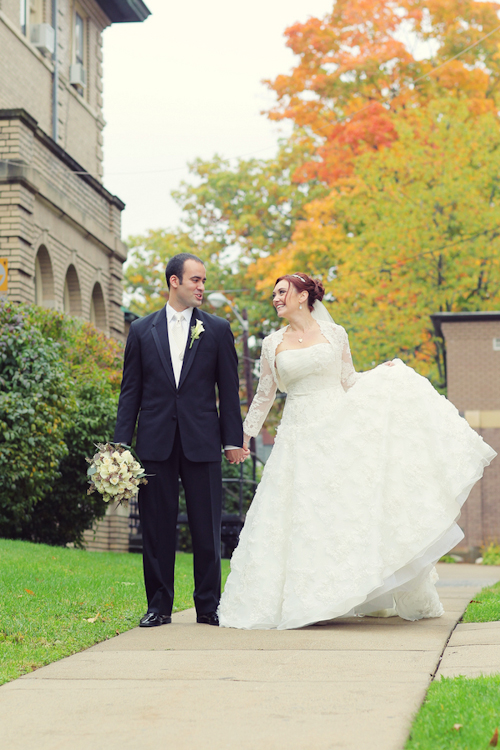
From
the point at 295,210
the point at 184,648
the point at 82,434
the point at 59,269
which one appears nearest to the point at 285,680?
the point at 184,648

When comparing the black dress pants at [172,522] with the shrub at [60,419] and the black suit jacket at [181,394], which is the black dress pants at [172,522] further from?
the shrub at [60,419]

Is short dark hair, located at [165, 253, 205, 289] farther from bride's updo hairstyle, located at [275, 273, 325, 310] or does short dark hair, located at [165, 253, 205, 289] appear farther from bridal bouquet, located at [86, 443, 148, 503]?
bridal bouquet, located at [86, 443, 148, 503]

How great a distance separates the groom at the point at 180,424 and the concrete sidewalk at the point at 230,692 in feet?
2.19

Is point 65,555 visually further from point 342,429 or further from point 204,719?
point 204,719

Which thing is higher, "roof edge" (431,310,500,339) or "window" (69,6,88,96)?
"window" (69,6,88,96)

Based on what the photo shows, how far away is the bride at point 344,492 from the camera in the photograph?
6449mm

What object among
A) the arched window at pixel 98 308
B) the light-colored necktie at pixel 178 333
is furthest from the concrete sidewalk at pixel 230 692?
the arched window at pixel 98 308

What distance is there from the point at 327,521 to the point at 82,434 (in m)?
8.36

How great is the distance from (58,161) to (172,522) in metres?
11.8

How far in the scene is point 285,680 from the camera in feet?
15.0

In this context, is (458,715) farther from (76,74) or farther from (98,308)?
(76,74)

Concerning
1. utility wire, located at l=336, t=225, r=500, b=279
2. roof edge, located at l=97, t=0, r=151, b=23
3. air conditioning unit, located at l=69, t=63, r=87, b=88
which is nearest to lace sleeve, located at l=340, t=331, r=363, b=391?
air conditioning unit, located at l=69, t=63, r=87, b=88

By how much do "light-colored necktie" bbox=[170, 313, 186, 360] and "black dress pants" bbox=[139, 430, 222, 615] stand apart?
58 cm

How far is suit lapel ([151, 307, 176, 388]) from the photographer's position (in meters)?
6.75
